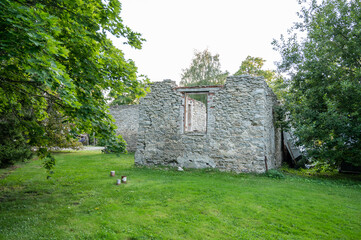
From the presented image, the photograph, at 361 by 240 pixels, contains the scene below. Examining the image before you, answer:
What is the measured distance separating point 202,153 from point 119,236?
6384 millimetres

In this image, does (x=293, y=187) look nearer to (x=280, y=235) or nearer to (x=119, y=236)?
(x=280, y=235)

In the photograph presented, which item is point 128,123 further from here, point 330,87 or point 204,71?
point 330,87

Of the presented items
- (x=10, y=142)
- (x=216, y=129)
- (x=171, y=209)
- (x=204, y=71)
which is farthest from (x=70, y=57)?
(x=204, y=71)

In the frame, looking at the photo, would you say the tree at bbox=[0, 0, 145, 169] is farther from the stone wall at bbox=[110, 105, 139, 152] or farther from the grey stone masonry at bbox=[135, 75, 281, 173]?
the stone wall at bbox=[110, 105, 139, 152]

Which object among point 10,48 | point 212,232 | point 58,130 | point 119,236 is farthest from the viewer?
point 58,130

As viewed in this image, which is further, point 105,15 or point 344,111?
point 344,111

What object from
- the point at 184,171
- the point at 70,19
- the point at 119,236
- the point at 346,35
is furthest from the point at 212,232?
the point at 346,35

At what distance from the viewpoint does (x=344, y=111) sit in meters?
9.31

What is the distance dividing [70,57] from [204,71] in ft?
72.0

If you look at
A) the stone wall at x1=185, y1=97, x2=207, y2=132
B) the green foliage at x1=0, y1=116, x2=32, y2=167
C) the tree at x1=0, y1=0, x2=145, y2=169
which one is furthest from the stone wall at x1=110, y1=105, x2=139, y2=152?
the tree at x1=0, y1=0, x2=145, y2=169

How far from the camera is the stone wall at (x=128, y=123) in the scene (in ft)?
57.1

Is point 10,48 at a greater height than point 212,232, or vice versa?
point 10,48

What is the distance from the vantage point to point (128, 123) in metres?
17.9

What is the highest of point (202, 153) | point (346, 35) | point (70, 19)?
point (346, 35)
